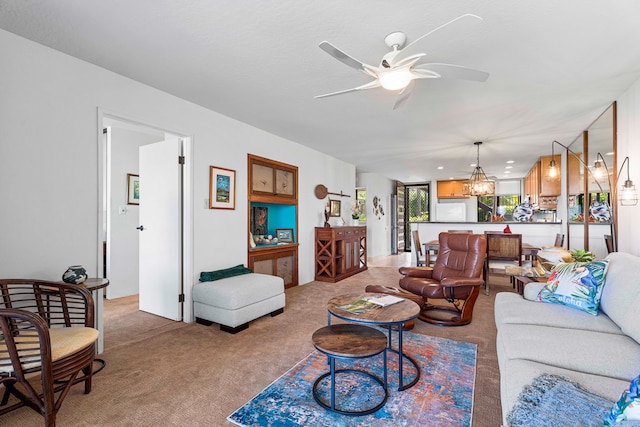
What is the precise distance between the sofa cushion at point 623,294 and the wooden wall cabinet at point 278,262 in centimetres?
356

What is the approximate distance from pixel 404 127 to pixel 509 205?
7220 millimetres

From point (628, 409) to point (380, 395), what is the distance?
1.29 metres

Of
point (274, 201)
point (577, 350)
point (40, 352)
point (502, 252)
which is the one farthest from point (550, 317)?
point (274, 201)

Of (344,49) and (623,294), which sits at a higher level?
(344,49)

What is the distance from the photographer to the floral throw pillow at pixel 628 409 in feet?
2.90

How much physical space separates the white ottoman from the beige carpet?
0.11 metres

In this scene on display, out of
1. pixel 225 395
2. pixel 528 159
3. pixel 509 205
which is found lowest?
pixel 225 395

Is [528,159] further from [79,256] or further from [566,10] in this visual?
[79,256]

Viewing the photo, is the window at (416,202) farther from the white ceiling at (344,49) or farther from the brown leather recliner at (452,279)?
the brown leather recliner at (452,279)

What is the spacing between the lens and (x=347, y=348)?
176cm

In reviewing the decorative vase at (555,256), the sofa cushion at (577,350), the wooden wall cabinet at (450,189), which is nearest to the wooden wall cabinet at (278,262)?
the sofa cushion at (577,350)

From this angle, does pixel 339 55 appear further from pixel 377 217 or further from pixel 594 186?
pixel 377 217

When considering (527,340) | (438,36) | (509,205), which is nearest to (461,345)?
(527,340)

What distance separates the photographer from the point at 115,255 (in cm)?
437
